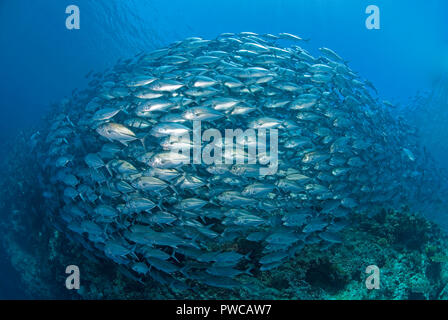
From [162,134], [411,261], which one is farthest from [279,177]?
[411,261]

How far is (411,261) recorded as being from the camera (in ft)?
18.4

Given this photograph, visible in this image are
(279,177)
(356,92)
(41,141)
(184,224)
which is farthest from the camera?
(41,141)

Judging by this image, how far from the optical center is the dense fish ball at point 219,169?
4172 millimetres

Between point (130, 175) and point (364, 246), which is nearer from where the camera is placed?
point (130, 175)

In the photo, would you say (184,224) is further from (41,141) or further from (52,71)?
(52,71)

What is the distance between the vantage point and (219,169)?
4281 mm

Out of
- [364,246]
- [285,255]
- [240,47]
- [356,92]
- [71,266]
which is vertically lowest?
[71,266]

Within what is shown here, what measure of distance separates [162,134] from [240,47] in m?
3.20

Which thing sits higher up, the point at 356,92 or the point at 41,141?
the point at 356,92

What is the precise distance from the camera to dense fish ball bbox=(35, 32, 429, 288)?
4.17 m

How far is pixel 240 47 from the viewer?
19.9 ft

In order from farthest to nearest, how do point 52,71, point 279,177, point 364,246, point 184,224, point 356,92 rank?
point 52,71 → point 356,92 → point 364,246 → point 279,177 → point 184,224

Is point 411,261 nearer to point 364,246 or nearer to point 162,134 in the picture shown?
point 364,246
